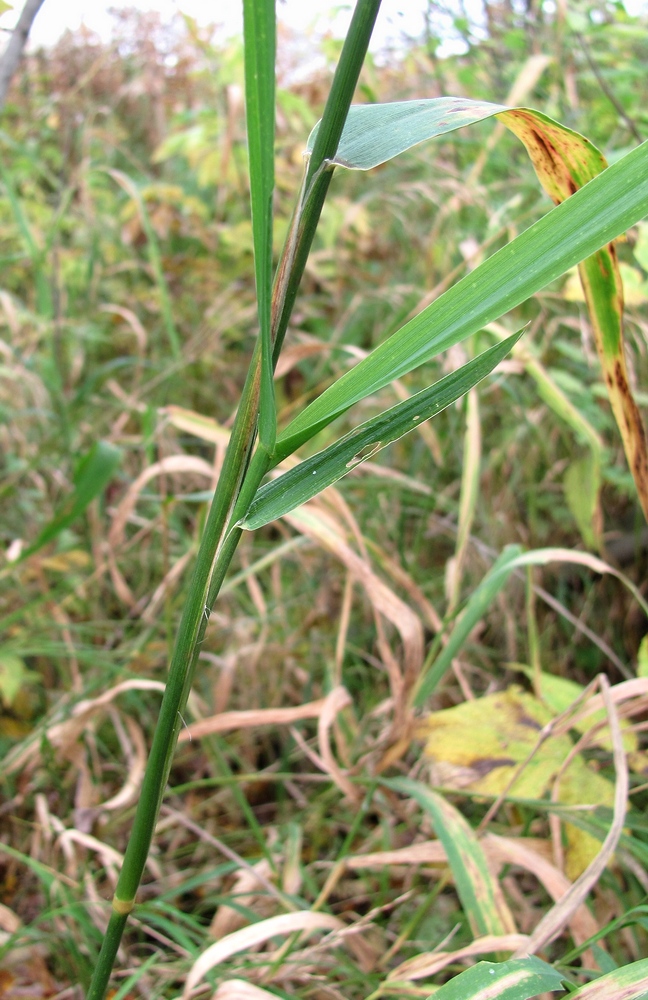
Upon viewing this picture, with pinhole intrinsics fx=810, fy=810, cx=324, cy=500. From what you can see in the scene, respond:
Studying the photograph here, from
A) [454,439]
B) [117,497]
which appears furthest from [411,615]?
[117,497]

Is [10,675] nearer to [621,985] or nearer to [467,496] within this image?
[467,496]

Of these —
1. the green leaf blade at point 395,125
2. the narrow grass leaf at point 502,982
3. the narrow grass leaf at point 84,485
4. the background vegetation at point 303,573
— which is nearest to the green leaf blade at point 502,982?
the narrow grass leaf at point 502,982

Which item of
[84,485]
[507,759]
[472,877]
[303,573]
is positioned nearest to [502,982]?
[472,877]

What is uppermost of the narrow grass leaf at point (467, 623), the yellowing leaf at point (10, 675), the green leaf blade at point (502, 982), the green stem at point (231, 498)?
the green stem at point (231, 498)

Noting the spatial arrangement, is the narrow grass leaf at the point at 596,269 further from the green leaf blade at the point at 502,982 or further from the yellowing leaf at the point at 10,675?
the yellowing leaf at the point at 10,675

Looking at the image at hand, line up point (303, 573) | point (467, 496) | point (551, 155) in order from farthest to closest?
point (303, 573) → point (467, 496) → point (551, 155)

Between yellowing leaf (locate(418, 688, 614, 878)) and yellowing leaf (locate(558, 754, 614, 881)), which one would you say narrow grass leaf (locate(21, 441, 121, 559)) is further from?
yellowing leaf (locate(558, 754, 614, 881))
